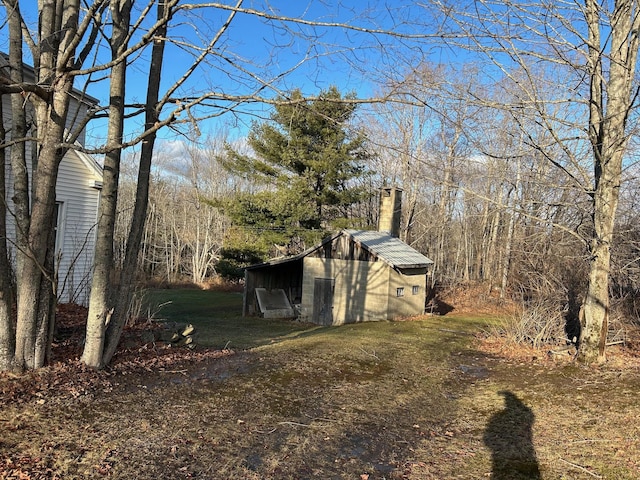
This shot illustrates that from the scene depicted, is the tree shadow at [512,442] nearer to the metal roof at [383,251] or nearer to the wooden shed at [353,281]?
the metal roof at [383,251]

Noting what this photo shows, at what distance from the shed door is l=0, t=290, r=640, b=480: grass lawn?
1119cm

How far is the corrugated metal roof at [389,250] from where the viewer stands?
19.5m

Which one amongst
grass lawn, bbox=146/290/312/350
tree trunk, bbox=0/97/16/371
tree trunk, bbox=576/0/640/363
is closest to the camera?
tree trunk, bbox=0/97/16/371

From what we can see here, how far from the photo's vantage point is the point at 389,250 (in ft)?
67.8

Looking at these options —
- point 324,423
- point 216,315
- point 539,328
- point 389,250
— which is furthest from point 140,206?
point 216,315

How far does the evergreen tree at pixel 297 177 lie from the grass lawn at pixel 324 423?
18.4 m

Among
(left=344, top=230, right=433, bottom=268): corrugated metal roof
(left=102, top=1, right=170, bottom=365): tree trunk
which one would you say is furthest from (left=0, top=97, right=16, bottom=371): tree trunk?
(left=344, top=230, right=433, bottom=268): corrugated metal roof

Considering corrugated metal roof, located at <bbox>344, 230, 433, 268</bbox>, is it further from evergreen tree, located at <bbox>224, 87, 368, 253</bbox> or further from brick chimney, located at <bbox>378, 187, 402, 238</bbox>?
evergreen tree, located at <bbox>224, 87, 368, 253</bbox>

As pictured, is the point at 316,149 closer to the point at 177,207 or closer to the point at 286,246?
the point at 286,246

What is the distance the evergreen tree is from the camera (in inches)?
1040

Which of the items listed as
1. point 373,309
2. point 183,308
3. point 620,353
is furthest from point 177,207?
point 620,353

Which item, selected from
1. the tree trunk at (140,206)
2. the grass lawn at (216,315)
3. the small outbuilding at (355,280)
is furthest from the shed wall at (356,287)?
the tree trunk at (140,206)

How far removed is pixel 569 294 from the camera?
12680 millimetres

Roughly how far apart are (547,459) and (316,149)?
23.8 meters
